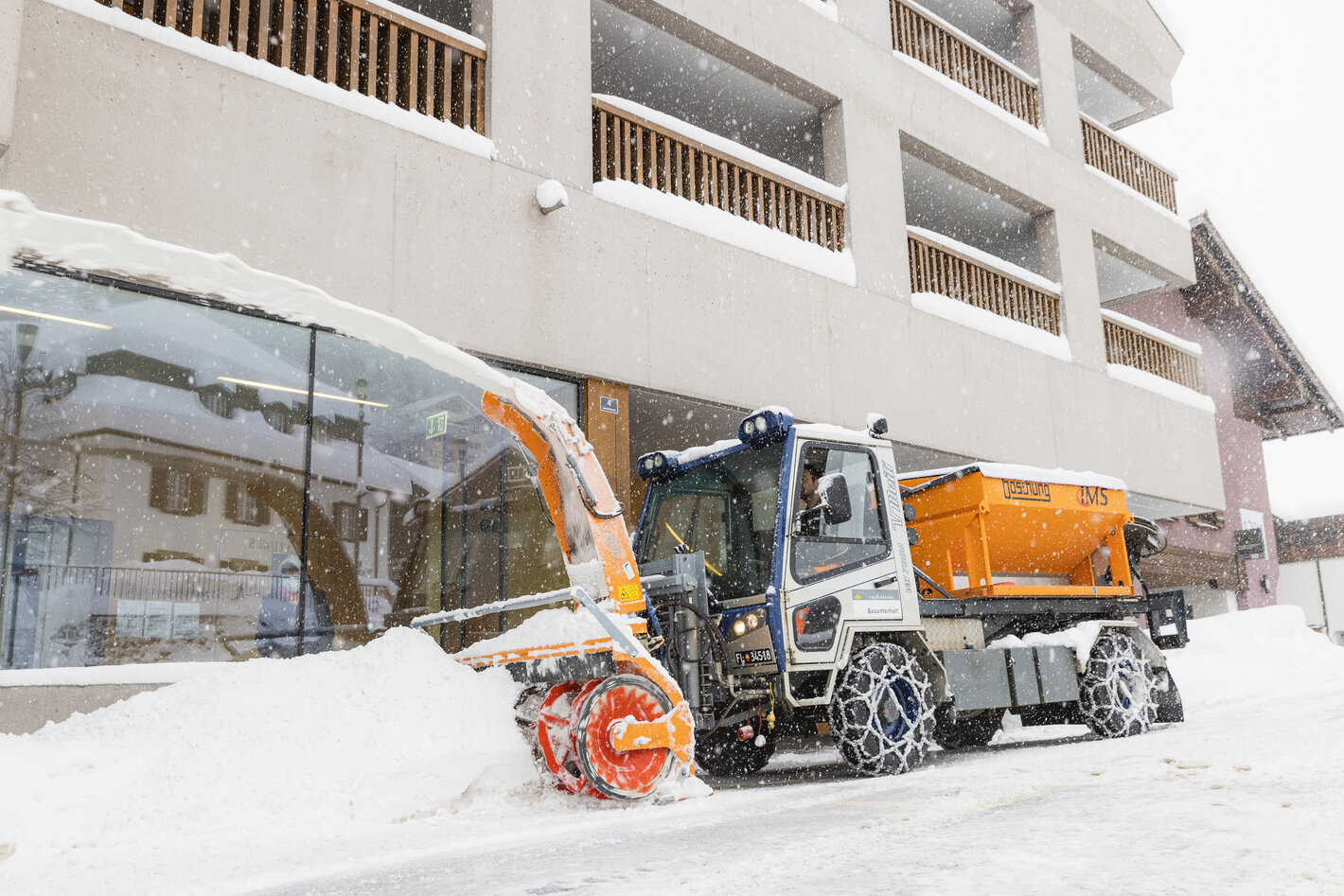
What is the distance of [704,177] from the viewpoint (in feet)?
37.1

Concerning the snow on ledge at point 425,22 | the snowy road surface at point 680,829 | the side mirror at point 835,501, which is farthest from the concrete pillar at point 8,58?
the side mirror at point 835,501

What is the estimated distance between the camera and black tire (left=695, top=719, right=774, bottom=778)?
7953mm

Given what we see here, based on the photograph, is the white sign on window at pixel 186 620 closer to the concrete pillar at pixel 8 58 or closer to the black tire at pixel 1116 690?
the concrete pillar at pixel 8 58

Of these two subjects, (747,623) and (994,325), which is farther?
(994,325)

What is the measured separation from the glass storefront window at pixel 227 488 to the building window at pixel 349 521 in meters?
0.02

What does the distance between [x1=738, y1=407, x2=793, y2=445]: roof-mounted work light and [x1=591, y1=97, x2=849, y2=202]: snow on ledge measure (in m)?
4.88

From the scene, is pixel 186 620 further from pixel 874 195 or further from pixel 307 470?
pixel 874 195

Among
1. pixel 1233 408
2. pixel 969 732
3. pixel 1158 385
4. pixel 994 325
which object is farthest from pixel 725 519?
pixel 1233 408

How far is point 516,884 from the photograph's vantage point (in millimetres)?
3666

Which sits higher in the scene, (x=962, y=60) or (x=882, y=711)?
(x=962, y=60)

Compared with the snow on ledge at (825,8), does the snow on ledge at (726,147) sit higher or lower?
lower

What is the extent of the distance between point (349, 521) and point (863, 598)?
558 centimetres

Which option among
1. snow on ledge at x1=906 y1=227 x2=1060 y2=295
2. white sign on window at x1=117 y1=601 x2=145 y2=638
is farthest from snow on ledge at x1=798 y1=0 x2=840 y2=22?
white sign on window at x1=117 y1=601 x2=145 y2=638

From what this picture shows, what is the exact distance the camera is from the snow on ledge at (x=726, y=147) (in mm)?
10758
